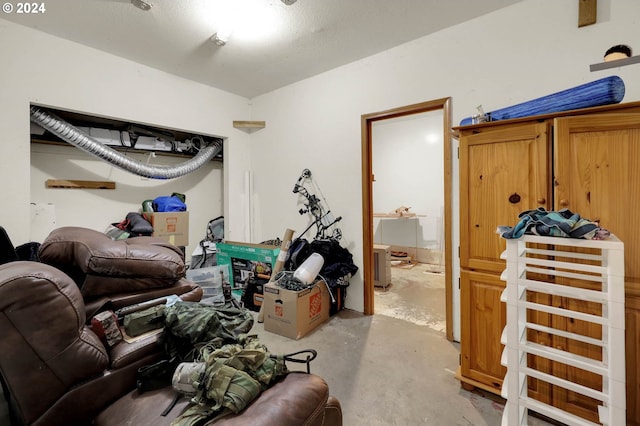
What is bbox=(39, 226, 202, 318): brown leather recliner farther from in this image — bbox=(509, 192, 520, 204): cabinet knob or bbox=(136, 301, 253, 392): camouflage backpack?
bbox=(509, 192, 520, 204): cabinet knob

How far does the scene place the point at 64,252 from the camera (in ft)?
4.77

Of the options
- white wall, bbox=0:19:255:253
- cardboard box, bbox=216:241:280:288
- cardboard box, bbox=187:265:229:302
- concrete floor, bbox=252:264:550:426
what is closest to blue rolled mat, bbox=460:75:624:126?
concrete floor, bbox=252:264:550:426

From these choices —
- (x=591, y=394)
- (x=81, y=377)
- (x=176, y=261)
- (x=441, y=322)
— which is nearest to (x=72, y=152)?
(x=176, y=261)

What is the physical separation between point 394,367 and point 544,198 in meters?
1.54

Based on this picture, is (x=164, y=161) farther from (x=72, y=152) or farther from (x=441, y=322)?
(x=441, y=322)

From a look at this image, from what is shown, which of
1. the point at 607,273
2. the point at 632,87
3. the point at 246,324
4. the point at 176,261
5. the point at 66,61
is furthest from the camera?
the point at 66,61

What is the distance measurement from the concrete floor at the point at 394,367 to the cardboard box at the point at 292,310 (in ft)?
0.23

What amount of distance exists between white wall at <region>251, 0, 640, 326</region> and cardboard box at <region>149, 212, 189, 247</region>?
98 cm

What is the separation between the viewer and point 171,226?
3.49 metres

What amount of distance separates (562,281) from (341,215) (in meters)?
2.06

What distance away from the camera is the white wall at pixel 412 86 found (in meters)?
1.94

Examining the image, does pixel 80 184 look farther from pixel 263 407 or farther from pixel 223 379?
pixel 263 407

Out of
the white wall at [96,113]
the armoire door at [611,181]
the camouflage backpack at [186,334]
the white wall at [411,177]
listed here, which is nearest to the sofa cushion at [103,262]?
the camouflage backpack at [186,334]

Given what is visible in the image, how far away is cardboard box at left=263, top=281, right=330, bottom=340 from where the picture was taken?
8.31ft
